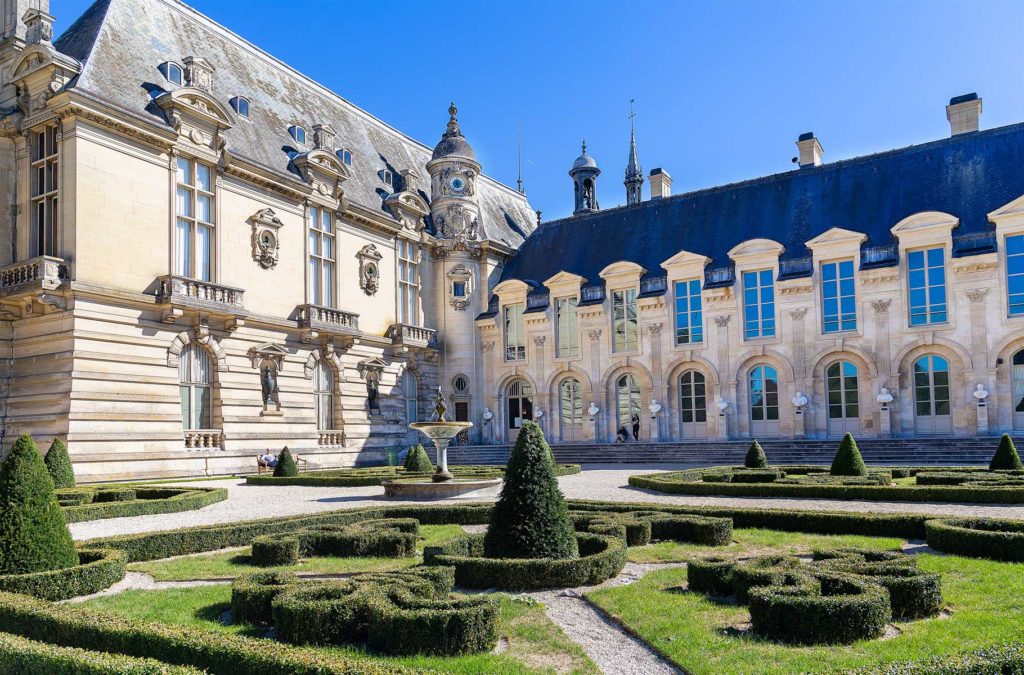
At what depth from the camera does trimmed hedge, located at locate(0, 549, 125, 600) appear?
356 inches

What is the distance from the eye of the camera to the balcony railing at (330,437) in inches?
1362

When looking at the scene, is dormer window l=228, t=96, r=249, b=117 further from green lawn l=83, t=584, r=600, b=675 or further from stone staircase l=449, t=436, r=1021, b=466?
green lawn l=83, t=584, r=600, b=675

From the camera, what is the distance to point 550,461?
35.1ft

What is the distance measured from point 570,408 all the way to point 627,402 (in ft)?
10.1

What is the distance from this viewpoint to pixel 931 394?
33.4 m

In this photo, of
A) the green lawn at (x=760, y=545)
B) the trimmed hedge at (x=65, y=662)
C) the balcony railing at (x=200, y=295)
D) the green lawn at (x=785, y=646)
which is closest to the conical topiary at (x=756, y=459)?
the green lawn at (x=760, y=545)

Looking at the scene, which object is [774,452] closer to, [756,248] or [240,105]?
[756,248]

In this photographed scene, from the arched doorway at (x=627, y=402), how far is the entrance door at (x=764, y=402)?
5543 millimetres

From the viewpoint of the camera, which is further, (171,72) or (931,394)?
(931,394)

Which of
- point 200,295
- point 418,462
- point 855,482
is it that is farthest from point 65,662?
point 200,295

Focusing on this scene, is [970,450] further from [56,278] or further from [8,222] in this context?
[8,222]

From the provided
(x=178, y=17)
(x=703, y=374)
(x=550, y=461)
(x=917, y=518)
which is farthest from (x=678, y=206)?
(x=550, y=461)

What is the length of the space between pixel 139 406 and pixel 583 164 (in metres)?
32.3

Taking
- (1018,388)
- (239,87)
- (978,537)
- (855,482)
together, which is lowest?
(855,482)
